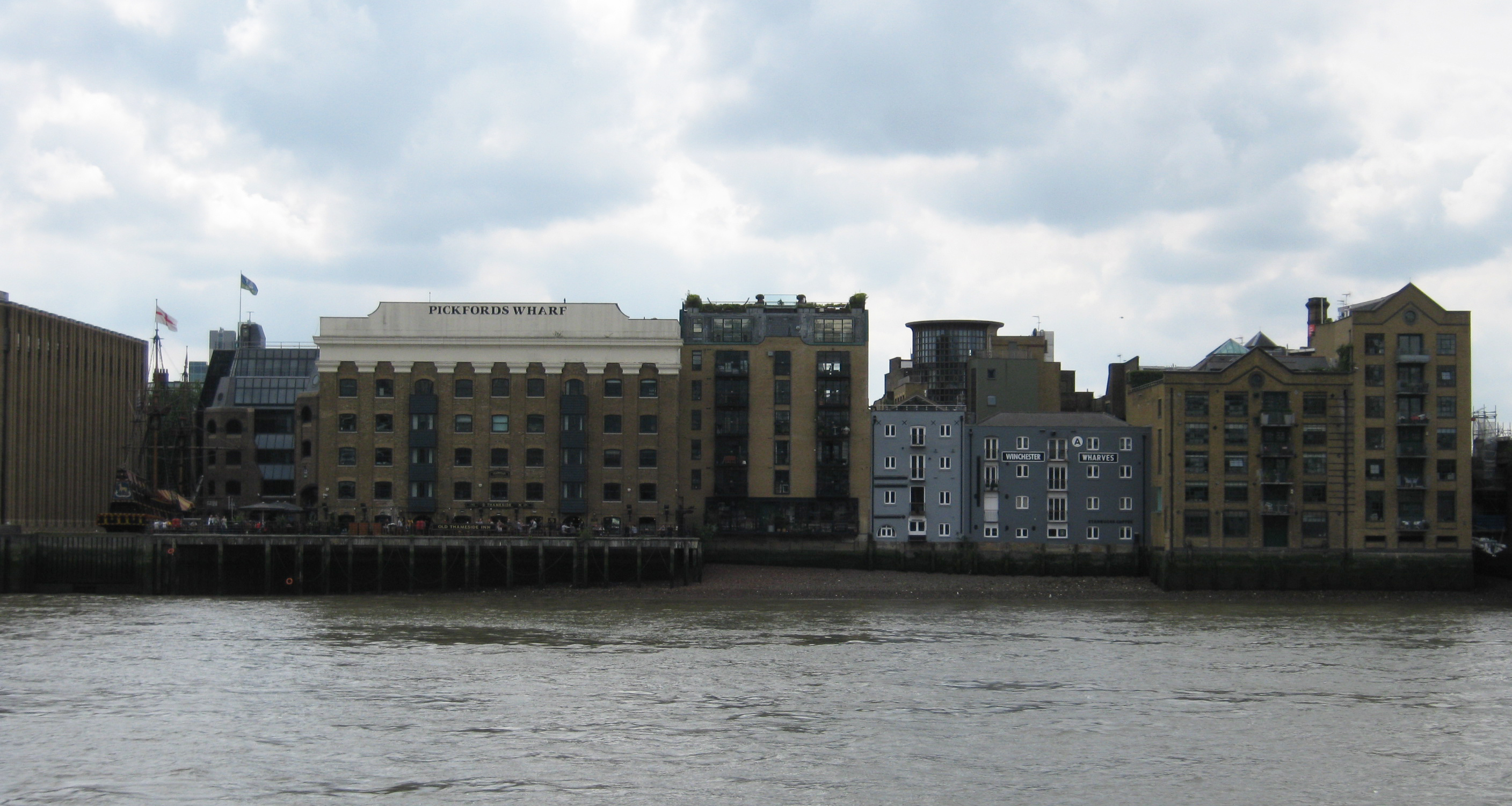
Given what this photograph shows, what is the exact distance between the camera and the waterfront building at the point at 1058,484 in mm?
101250

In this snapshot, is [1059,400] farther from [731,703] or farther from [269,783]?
[269,783]

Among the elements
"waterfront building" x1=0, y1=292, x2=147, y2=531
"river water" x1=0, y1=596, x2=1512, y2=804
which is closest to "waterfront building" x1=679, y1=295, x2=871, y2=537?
→ "river water" x1=0, y1=596, x2=1512, y2=804

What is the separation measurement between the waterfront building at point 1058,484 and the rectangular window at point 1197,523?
620cm

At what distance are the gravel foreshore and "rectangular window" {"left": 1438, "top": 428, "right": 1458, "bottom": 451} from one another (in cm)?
907

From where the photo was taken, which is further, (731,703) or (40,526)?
(40,526)

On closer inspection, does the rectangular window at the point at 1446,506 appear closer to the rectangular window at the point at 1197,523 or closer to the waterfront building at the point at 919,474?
the rectangular window at the point at 1197,523

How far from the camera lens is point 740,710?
45.0 m

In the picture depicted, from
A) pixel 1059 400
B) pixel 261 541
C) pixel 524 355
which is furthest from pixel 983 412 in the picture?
pixel 261 541

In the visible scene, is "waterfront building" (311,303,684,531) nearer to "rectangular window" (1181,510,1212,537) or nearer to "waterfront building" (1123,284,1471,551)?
"rectangular window" (1181,510,1212,537)

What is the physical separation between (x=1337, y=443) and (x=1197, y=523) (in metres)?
10.4

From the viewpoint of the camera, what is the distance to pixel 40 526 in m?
104

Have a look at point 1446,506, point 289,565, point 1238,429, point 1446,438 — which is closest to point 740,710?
Result: point 289,565

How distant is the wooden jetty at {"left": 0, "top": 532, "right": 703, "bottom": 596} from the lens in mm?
84375

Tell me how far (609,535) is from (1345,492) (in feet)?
152
